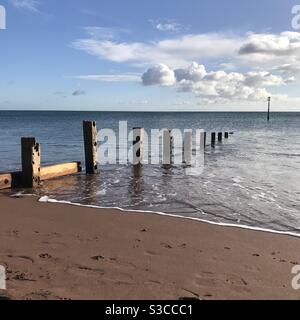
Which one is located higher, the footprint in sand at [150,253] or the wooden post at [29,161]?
the wooden post at [29,161]

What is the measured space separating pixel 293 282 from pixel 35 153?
330 inches

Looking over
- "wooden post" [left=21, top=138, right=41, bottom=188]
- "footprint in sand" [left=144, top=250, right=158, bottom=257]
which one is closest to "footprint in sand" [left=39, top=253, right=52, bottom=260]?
"footprint in sand" [left=144, top=250, right=158, bottom=257]

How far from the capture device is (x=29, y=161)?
11547 millimetres

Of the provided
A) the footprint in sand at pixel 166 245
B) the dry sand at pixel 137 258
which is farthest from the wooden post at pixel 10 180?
the footprint in sand at pixel 166 245

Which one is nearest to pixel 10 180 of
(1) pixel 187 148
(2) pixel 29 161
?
(2) pixel 29 161

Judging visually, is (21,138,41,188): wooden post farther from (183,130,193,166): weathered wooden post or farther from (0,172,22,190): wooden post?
(183,130,193,166): weathered wooden post

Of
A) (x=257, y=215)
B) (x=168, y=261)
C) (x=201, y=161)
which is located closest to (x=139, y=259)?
(x=168, y=261)

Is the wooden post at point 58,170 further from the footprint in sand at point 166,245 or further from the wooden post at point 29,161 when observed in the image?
the footprint in sand at point 166,245

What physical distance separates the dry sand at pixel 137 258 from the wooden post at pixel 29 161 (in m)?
3.03

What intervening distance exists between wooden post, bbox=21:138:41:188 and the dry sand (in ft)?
9.95

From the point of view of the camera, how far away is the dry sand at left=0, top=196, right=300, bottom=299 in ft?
15.9

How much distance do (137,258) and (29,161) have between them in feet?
21.7

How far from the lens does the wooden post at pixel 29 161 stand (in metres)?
11.5

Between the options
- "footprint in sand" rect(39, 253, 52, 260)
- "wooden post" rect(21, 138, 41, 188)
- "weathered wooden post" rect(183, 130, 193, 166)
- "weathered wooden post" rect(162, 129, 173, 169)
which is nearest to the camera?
"footprint in sand" rect(39, 253, 52, 260)
